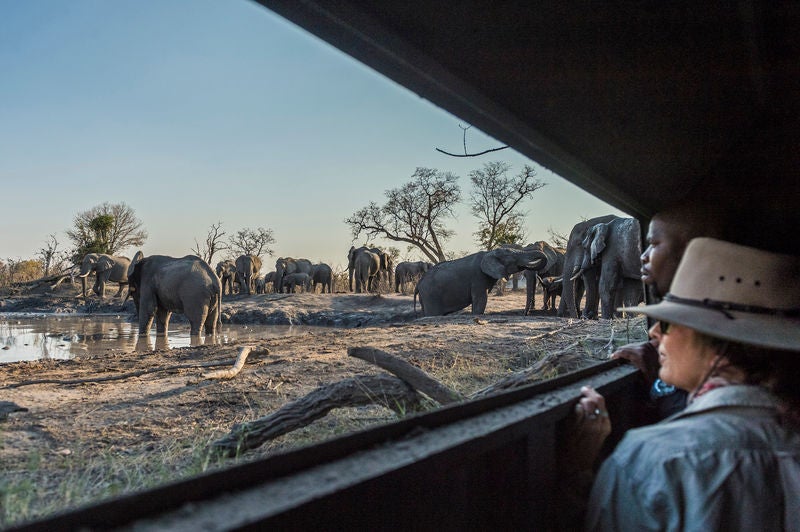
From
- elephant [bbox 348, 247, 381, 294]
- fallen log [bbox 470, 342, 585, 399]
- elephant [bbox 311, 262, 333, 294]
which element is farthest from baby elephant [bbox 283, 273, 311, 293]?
fallen log [bbox 470, 342, 585, 399]

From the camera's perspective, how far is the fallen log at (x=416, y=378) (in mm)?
2773

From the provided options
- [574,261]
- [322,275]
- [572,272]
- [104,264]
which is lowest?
[572,272]

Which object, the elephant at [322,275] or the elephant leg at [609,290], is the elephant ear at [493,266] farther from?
the elephant at [322,275]

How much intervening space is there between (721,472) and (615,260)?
11.2 metres

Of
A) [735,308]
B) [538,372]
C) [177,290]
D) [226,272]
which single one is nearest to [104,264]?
[226,272]

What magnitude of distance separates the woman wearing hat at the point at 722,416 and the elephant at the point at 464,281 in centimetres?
1540

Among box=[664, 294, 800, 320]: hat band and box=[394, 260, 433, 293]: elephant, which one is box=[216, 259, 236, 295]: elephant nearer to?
box=[394, 260, 433, 293]: elephant

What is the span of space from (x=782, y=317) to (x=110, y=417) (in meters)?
4.28

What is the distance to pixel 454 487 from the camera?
4.53 feet

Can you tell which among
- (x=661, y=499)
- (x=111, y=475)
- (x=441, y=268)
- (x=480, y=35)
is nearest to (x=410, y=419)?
(x=661, y=499)

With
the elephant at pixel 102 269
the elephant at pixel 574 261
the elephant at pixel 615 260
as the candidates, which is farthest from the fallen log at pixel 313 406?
the elephant at pixel 102 269

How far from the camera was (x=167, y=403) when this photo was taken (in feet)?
15.3

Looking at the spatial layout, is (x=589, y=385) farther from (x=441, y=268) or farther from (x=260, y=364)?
(x=441, y=268)

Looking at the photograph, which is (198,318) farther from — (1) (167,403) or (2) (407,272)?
(2) (407,272)
